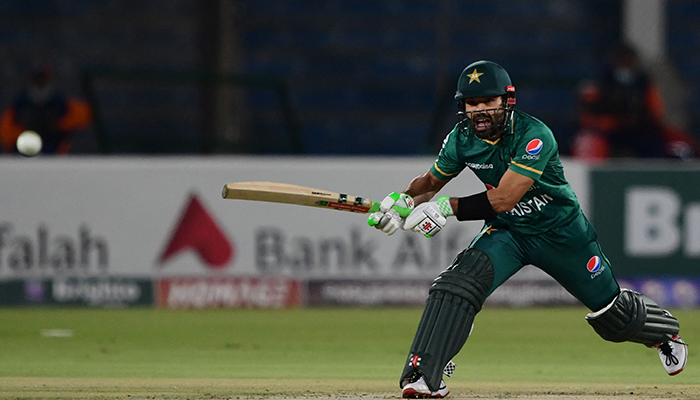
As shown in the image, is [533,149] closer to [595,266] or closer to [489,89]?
[489,89]

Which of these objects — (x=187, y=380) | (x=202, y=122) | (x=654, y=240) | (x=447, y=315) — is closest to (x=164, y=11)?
(x=202, y=122)

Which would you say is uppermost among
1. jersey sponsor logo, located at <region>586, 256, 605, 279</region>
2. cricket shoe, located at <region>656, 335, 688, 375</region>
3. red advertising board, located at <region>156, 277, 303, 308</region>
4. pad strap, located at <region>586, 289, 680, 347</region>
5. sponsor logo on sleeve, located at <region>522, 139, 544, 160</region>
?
sponsor logo on sleeve, located at <region>522, 139, 544, 160</region>

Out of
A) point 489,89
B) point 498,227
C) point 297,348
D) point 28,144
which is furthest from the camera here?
point 28,144

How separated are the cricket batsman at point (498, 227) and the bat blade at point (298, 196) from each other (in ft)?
0.71

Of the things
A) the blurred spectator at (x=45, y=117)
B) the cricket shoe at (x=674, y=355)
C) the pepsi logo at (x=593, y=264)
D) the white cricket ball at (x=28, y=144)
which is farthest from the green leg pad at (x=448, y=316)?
the blurred spectator at (x=45, y=117)

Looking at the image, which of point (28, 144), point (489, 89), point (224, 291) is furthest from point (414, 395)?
point (28, 144)

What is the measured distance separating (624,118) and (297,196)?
27.1ft

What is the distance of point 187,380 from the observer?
283 inches

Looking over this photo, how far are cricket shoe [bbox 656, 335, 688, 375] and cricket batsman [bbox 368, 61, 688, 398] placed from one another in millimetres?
74

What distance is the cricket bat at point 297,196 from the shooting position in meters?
6.59

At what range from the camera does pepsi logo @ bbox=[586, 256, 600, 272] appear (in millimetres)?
6633

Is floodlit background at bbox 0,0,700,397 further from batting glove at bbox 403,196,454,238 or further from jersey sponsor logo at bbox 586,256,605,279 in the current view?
batting glove at bbox 403,196,454,238

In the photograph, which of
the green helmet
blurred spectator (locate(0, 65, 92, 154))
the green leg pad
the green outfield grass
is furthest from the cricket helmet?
blurred spectator (locate(0, 65, 92, 154))

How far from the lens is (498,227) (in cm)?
672
